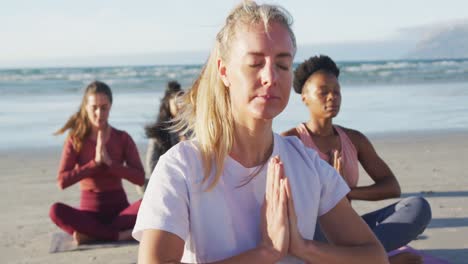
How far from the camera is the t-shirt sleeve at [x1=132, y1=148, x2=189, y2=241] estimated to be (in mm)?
2301

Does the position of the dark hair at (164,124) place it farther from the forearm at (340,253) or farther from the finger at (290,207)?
the finger at (290,207)

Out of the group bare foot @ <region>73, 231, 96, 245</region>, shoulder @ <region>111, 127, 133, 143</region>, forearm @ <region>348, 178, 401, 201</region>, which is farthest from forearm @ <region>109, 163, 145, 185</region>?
forearm @ <region>348, 178, 401, 201</region>

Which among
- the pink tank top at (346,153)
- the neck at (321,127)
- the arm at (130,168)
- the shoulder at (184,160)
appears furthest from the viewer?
the arm at (130,168)

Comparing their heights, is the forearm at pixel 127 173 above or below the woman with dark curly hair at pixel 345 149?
below

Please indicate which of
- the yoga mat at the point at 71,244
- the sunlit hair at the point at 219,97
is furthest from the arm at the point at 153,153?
the sunlit hair at the point at 219,97

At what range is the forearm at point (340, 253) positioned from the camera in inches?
97.0

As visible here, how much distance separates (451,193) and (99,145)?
3.48 m

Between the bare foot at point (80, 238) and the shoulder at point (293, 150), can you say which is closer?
the shoulder at point (293, 150)

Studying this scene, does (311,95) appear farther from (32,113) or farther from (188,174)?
(32,113)

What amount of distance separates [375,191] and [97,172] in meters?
2.33

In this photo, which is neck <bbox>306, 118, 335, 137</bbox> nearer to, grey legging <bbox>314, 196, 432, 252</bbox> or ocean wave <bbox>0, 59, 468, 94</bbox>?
grey legging <bbox>314, 196, 432, 252</bbox>

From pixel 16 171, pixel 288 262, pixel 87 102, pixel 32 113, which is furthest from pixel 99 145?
pixel 32 113

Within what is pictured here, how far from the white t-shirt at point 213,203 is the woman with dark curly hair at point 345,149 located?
1.89 meters

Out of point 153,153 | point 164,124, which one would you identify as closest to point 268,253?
point 164,124
